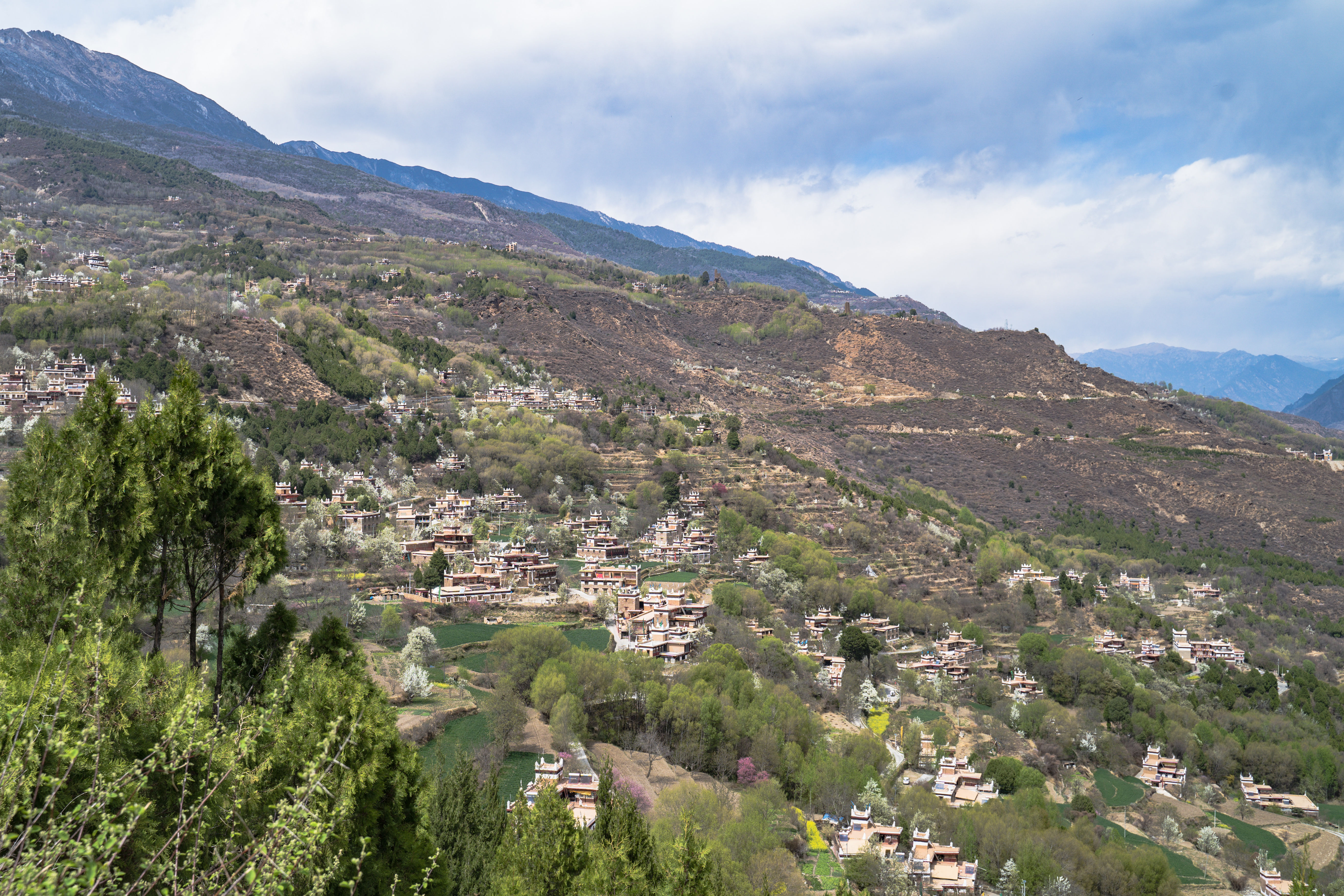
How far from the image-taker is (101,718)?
650 centimetres

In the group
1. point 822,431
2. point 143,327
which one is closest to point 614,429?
point 822,431

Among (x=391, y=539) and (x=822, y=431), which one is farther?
(x=822, y=431)

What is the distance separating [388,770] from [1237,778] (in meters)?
34.7

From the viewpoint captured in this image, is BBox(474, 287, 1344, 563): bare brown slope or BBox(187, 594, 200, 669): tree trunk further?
BBox(474, 287, 1344, 563): bare brown slope

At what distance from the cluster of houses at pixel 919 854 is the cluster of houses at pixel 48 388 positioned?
3377cm

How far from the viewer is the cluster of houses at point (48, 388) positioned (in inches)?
1630

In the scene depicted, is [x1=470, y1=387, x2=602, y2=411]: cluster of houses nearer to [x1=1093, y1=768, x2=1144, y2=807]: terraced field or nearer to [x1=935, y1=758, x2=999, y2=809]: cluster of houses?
[x1=935, y1=758, x2=999, y2=809]: cluster of houses

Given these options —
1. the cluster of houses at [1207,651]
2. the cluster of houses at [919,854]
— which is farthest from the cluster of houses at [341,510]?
the cluster of houses at [1207,651]

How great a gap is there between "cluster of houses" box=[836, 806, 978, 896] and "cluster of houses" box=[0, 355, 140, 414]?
111 feet

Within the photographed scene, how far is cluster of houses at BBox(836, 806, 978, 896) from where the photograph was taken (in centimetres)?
2102

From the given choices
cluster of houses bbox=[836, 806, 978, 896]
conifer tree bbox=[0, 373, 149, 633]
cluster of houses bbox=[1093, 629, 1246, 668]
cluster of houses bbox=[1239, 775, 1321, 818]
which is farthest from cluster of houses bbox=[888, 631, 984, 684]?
conifer tree bbox=[0, 373, 149, 633]

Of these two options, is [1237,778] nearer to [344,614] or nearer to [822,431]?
[344,614]

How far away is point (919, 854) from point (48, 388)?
43.8m

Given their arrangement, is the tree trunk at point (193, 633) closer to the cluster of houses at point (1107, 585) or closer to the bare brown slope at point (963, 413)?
the cluster of houses at point (1107, 585)
